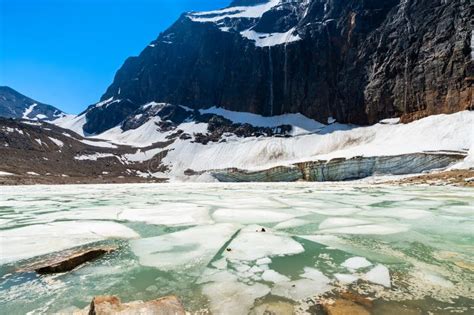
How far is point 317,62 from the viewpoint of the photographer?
84188 millimetres

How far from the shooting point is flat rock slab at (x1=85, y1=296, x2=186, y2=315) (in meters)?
3.21

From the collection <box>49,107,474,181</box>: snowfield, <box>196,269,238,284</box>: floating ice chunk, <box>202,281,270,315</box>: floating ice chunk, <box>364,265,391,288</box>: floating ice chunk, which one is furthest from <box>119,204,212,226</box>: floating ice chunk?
<box>49,107,474,181</box>: snowfield

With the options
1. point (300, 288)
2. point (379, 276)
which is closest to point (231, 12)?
point (379, 276)

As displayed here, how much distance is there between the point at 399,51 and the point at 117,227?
70595mm

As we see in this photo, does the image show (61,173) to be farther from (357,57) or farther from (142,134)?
(357,57)

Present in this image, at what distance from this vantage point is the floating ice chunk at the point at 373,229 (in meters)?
8.32

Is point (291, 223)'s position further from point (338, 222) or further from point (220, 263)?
point (220, 263)

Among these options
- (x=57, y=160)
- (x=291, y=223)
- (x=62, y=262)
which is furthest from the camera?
(x=57, y=160)

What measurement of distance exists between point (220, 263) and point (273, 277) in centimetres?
115

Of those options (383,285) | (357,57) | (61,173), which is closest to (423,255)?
(383,285)

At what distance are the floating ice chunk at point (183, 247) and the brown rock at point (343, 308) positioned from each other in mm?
2515

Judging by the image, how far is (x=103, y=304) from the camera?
131 inches

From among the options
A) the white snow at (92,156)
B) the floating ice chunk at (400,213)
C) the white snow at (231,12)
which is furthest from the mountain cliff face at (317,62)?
the floating ice chunk at (400,213)

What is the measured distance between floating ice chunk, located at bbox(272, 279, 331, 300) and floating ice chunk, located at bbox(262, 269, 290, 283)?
14cm
